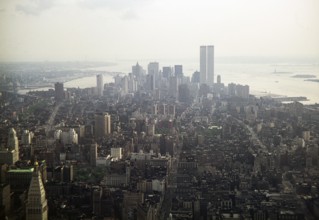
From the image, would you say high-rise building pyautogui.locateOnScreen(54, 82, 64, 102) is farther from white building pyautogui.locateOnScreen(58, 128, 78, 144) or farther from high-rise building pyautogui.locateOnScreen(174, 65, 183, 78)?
high-rise building pyautogui.locateOnScreen(174, 65, 183, 78)

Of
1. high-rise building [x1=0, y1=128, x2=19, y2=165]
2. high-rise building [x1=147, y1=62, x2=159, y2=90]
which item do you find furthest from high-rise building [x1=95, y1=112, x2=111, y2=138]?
high-rise building [x1=0, y1=128, x2=19, y2=165]

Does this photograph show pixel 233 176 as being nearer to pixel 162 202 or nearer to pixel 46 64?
pixel 162 202

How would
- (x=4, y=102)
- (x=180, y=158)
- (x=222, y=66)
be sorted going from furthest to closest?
(x=222, y=66), (x=4, y=102), (x=180, y=158)

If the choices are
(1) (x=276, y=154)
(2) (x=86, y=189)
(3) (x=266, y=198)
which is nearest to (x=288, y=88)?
(1) (x=276, y=154)

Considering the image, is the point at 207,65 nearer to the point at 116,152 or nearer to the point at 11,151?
the point at 116,152

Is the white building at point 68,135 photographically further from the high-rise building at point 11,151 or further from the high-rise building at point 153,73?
the high-rise building at point 153,73
